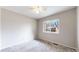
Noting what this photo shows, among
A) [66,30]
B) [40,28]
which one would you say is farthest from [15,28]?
[66,30]

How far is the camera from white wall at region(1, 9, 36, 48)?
242 centimetres

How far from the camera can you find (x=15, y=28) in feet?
9.41

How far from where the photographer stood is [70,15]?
8.25ft

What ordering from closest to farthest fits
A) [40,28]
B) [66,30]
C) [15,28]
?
1. [66,30]
2. [15,28]
3. [40,28]

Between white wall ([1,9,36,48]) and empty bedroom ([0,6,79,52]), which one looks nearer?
empty bedroom ([0,6,79,52])

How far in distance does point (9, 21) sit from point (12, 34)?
19.7 inches

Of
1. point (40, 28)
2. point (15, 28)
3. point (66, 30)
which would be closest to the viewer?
point (66, 30)

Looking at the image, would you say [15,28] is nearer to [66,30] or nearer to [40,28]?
[40,28]

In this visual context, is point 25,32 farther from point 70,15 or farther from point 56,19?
point 70,15

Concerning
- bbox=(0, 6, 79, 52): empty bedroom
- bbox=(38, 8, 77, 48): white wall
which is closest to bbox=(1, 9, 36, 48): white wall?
bbox=(0, 6, 79, 52): empty bedroom

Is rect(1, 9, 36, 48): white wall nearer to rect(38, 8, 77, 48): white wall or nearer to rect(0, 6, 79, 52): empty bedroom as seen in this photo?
rect(0, 6, 79, 52): empty bedroom

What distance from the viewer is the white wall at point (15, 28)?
242 cm

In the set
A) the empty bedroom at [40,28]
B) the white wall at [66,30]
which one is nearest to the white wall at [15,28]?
the empty bedroom at [40,28]
